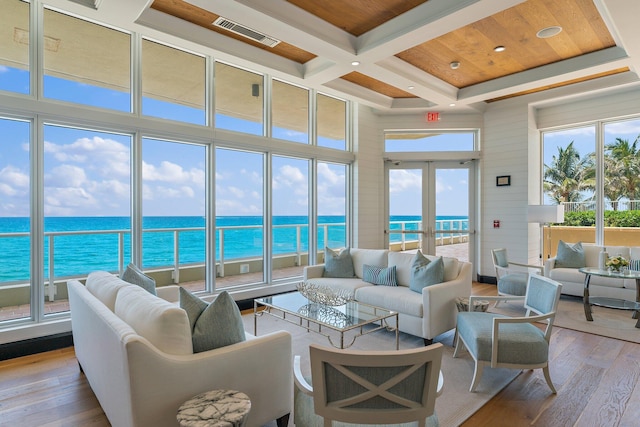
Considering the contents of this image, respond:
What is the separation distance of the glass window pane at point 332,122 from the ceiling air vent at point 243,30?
220 centimetres

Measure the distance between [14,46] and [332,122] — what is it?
4.47m

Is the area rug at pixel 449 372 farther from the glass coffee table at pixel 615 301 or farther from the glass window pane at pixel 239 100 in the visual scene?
the glass window pane at pixel 239 100

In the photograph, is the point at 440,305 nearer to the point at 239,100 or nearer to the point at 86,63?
the point at 239,100

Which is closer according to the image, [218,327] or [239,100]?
[218,327]

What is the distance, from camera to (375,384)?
143cm

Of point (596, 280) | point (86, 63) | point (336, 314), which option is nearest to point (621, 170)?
point (596, 280)

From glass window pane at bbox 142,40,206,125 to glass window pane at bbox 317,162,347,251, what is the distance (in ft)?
7.70

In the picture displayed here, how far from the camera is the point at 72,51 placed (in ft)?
12.6

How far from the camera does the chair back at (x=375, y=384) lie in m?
1.37

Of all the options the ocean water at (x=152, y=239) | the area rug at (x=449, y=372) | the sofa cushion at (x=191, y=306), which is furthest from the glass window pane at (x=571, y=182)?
the sofa cushion at (x=191, y=306)

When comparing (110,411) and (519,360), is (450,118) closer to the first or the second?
(519,360)

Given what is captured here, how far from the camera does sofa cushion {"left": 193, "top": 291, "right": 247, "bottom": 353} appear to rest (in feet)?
6.57

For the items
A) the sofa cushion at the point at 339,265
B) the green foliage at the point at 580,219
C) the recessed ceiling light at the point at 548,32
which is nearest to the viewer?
the recessed ceiling light at the point at 548,32

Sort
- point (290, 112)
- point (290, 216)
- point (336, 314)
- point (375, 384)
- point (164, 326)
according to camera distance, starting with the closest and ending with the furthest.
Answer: point (375, 384), point (164, 326), point (336, 314), point (290, 112), point (290, 216)
